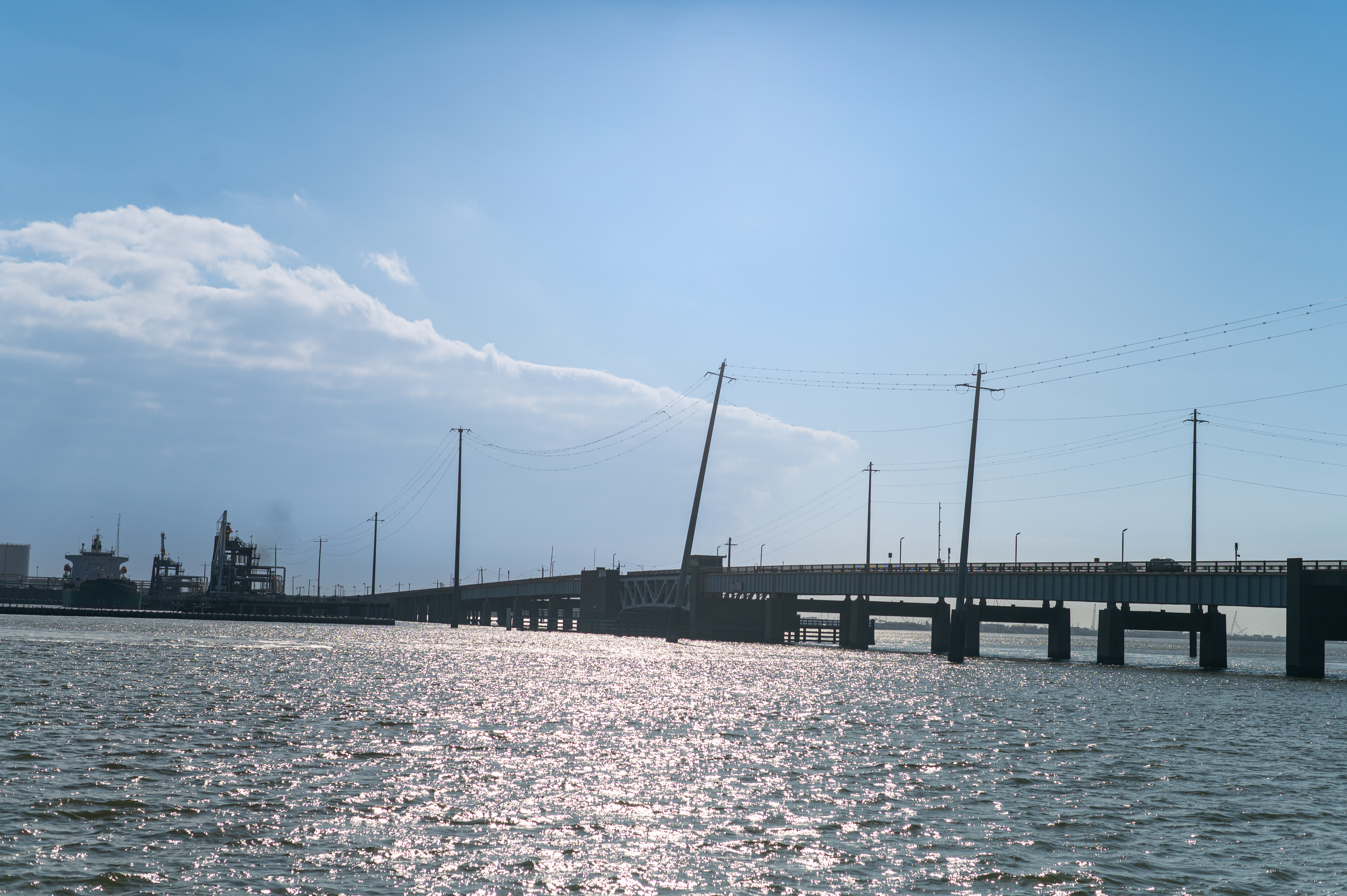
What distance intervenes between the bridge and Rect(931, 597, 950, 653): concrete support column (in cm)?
13

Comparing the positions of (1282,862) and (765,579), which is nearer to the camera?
(1282,862)

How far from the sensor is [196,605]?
193250 millimetres

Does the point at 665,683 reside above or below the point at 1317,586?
below

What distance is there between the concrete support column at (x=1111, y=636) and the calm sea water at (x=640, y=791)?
45295mm

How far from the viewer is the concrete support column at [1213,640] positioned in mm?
87250

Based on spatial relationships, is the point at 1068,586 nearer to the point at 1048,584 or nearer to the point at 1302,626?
the point at 1048,584

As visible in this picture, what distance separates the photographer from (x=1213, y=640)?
88.3 meters

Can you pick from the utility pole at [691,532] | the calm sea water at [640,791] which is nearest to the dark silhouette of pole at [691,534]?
the utility pole at [691,532]

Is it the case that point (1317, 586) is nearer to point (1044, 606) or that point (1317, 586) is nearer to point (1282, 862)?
point (1044, 606)

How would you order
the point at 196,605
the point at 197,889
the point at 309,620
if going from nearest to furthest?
the point at 197,889 < the point at 309,620 < the point at 196,605

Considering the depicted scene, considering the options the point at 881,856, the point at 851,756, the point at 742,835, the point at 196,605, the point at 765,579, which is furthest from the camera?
the point at 196,605

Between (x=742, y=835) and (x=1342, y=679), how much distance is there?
78.4 meters

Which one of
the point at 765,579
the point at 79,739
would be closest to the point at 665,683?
the point at 79,739

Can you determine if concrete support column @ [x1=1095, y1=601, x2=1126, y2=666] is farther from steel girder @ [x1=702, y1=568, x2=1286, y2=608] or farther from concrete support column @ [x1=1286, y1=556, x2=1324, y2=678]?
concrete support column @ [x1=1286, y1=556, x2=1324, y2=678]
